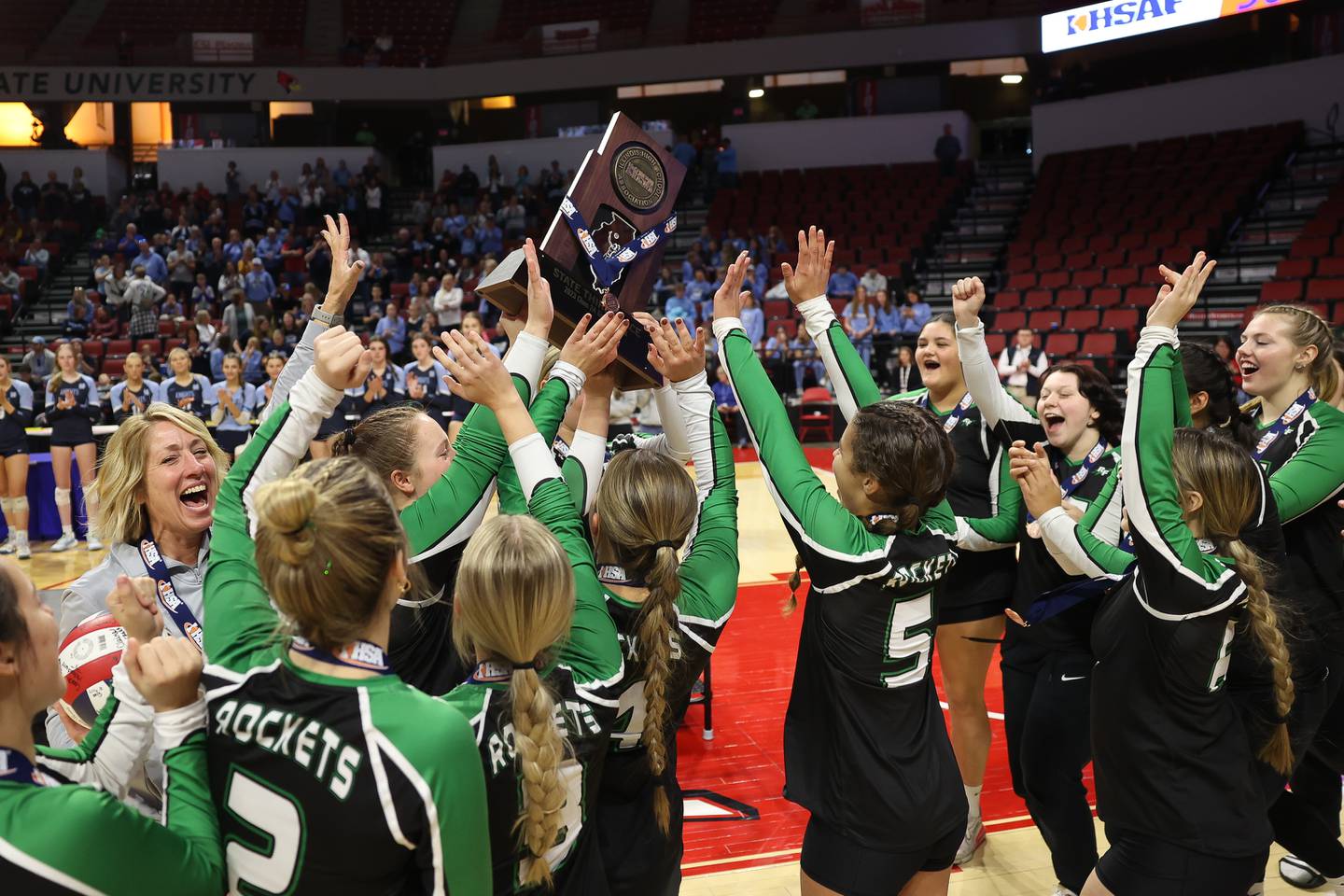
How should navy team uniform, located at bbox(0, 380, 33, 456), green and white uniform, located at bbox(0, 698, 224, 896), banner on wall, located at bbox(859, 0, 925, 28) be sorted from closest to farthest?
green and white uniform, located at bbox(0, 698, 224, 896) < navy team uniform, located at bbox(0, 380, 33, 456) < banner on wall, located at bbox(859, 0, 925, 28)

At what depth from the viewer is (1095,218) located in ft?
61.3

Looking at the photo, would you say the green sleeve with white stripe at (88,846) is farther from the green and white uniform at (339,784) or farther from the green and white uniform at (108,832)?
the green and white uniform at (339,784)

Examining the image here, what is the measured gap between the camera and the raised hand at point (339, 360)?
1.92 m

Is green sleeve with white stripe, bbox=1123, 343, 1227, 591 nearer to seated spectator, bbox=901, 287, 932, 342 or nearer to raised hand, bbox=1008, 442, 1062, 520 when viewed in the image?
raised hand, bbox=1008, 442, 1062, 520

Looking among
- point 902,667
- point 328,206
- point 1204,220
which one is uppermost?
point 328,206

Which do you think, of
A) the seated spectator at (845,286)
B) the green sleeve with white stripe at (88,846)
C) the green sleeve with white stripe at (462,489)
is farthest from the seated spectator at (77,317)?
the green sleeve with white stripe at (88,846)

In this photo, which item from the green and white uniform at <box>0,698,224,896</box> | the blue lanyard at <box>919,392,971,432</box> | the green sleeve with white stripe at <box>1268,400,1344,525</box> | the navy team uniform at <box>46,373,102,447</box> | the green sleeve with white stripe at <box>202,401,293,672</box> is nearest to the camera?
the green and white uniform at <box>0,698,224,896</box>

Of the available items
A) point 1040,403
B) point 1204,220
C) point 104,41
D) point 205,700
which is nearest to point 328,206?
point 104,41

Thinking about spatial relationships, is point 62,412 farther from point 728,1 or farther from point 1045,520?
point 728,1

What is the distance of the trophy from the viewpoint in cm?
243

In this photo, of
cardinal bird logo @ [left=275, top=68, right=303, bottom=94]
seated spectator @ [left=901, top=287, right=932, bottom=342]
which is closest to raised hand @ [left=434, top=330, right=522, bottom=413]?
seated spectator @ [left=901, top=287, right=932, bottom=342]

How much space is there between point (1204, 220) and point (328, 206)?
16269 millimetres

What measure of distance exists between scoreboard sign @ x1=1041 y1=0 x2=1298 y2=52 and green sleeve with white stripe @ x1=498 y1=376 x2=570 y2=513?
1756 cm

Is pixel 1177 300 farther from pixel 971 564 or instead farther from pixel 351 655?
pixel 351 655
